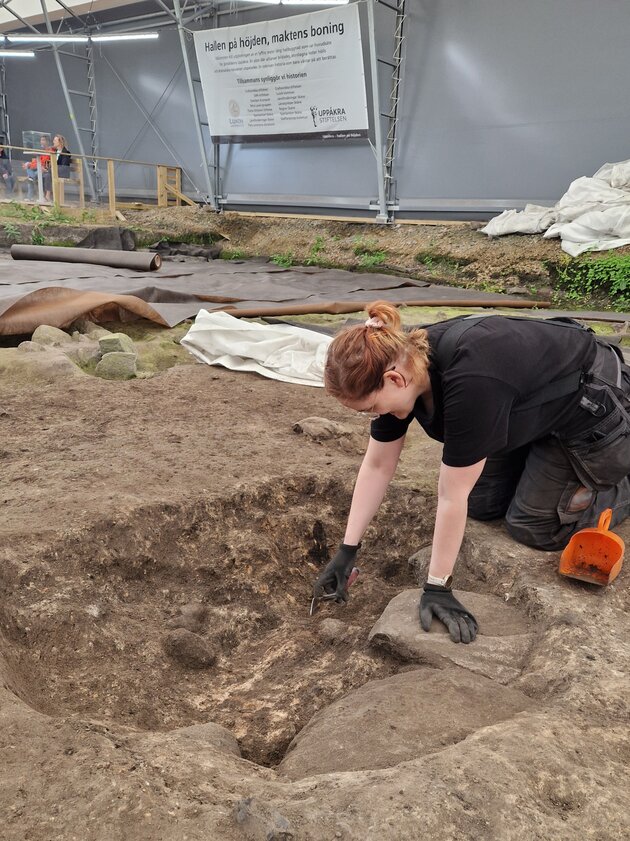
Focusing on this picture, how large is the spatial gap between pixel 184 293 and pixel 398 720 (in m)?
5.39

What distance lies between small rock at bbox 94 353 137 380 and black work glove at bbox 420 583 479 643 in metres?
3.11

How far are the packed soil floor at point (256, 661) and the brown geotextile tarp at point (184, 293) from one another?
188cm

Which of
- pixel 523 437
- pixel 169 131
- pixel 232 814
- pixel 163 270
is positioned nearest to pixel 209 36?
pixel 169 131

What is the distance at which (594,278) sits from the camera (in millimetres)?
7820

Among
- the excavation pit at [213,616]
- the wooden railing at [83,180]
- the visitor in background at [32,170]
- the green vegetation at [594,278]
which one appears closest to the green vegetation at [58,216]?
the wooden railing at [83,180]

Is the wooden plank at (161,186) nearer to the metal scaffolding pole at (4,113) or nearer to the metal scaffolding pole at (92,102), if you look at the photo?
the metal scaffolding pole at (92,102)

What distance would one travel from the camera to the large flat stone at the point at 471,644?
191 cm

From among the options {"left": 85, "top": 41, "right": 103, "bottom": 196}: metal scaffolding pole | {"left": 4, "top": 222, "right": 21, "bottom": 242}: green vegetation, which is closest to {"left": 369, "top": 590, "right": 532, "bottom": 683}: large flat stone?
{"left": 4, "top": 222, "right": 21, "bottom": 242}: green vegetation

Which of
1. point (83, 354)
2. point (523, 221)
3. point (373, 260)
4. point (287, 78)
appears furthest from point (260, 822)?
point (287, 78)

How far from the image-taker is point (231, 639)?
2281 millimetres

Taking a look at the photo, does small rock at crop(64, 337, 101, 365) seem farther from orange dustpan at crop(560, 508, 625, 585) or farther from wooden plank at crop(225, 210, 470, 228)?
wooden plank at crop(225, 210, 470, 228)

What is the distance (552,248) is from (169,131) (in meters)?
9.33

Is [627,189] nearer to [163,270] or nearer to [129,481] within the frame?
[163,270]

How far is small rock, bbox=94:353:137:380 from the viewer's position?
179 inches
